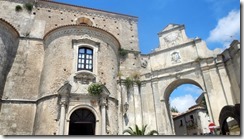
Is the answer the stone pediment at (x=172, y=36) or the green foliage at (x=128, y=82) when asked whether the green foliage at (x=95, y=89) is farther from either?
the stone pediment at (x=172, y=36)

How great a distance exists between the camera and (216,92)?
15.6 m

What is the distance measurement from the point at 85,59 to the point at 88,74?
1401 millimetres

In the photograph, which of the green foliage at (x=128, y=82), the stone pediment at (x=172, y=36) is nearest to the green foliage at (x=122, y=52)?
the green foliage at (x=128, y=82)

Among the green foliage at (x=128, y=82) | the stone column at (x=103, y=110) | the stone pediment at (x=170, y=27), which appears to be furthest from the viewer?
the stone pediment at (x=170, y=27)

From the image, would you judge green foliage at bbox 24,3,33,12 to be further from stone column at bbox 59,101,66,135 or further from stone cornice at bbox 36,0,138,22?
stone column at bbox 59,101,66,135

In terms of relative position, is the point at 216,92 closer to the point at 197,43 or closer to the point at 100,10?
the point at 197,43

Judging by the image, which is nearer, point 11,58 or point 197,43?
point 11,58

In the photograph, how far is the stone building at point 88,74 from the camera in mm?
14250

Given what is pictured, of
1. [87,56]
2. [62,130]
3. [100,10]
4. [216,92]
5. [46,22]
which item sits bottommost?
[62,130]

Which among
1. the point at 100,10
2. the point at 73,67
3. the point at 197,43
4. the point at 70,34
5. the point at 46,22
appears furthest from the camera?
the point at 100,10

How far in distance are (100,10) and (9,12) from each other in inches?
322

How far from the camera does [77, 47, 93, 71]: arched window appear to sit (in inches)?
623

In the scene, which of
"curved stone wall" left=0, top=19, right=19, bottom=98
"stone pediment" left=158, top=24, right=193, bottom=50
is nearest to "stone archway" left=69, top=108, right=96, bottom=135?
"curved stone wall" left=0, top=19, right=19, bottom=98

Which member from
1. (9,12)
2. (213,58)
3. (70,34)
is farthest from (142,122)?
(9,12)
